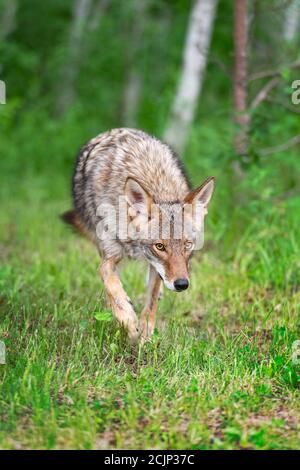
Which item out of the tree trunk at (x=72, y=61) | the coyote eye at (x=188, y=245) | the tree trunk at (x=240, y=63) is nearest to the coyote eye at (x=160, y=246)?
the coyote eye at (x=188, y=245)

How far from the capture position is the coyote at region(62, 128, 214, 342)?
5.46 metres

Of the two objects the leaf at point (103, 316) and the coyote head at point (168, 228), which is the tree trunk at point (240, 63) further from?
the leaf at point (103, 316)

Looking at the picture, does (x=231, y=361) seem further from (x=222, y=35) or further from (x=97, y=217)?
(x=222, y=35)

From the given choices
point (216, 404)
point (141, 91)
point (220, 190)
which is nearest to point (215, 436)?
point (216, 404)

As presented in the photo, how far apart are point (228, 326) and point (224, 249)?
82.5 inches

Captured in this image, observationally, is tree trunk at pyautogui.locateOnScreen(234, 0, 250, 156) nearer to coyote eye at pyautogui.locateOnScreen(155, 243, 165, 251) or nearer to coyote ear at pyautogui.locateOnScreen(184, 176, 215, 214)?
coyote ear at pyautogui.locateOnScreen(184, 176, 215, 214)

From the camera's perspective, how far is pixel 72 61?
17.0 meters

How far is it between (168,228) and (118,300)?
0.87 m

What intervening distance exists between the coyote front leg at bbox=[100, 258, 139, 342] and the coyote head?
1.51 ft

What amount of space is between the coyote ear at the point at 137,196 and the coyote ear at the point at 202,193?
329 millimetres

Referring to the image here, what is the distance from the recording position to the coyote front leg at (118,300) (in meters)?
5.74

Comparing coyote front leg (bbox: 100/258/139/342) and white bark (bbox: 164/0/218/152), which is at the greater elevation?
white bark (bbox: 164/0/218/152)

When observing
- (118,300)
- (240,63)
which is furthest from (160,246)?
(240,63)

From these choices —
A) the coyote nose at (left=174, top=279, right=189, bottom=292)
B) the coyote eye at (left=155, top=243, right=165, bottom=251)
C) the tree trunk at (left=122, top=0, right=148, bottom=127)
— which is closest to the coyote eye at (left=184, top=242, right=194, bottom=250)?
the coyote eye at (left=155, top=243, right=165, bottom=251)
